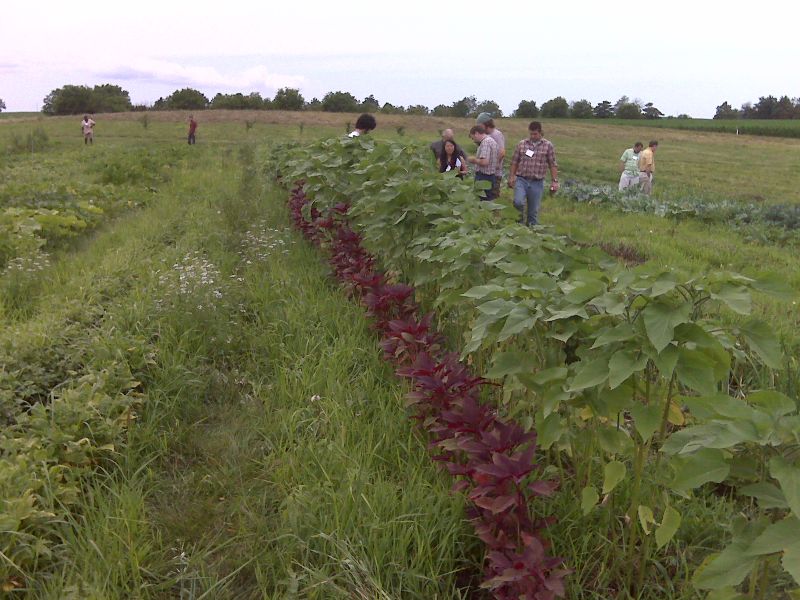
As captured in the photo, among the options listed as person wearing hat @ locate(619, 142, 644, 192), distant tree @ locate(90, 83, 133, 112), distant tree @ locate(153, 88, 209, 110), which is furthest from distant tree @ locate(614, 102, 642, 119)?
person wearing hat @ locate(619, 142, 644, 192)

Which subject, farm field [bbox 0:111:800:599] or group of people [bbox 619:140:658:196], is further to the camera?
group of people [bbox 619:140:658:196]

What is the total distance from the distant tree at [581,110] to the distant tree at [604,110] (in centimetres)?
128

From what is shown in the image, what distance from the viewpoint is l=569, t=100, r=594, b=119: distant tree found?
93.3 m

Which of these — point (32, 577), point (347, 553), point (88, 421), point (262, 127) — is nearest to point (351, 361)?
point (88, 421)

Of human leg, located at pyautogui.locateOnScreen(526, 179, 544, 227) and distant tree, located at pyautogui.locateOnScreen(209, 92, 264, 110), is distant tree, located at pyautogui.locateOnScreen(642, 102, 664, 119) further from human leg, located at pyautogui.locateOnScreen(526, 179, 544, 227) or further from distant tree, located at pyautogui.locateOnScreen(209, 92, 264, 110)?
human leg, located at pyautogui.locateOnScreen(526, 179, 544, 227)

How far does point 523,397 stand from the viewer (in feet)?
10.6

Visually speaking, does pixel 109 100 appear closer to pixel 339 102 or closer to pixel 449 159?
pixel 339 102

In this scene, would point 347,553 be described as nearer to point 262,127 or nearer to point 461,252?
point 461,252

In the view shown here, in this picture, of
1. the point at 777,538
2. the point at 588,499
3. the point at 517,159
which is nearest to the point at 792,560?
the point at 777,538

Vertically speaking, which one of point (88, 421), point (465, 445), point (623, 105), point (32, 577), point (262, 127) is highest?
point (623, 105)

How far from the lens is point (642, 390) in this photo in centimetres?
226

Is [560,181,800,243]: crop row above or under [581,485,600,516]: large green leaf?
above

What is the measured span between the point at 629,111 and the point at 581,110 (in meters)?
7.62

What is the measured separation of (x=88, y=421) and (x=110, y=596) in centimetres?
125
